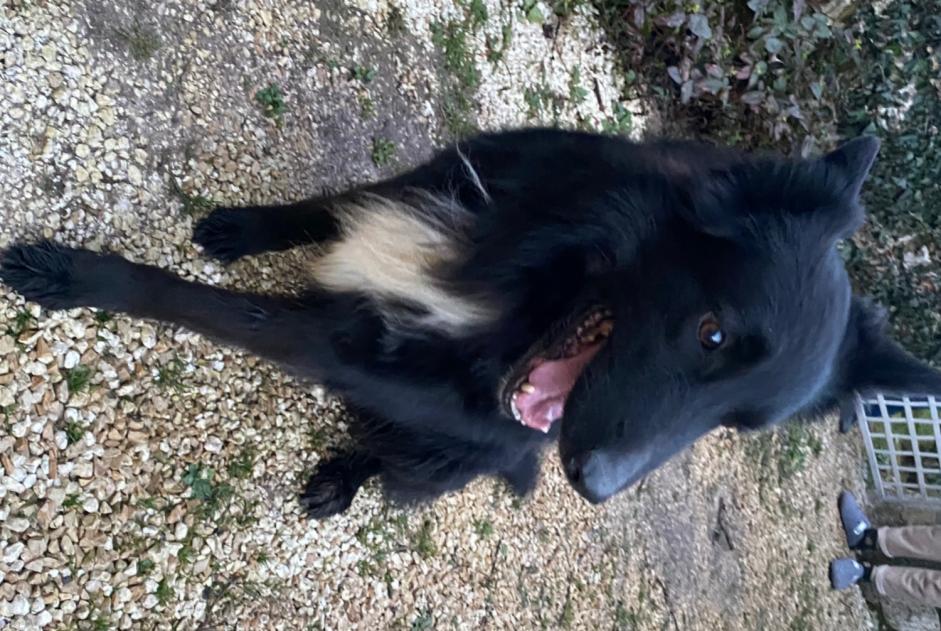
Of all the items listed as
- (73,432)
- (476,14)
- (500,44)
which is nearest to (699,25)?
(500,44)

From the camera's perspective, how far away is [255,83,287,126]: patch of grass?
2879 millimetres

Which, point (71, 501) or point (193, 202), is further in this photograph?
point (193, 202)

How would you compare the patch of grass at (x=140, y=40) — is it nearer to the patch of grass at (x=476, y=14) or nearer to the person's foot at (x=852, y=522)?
the patch of grass at (x=476, y=14)

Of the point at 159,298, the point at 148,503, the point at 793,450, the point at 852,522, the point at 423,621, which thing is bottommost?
the point at 852,522

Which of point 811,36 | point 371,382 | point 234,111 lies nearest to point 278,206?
point 234,111

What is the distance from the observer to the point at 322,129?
10.1ft

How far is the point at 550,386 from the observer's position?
6.50ft

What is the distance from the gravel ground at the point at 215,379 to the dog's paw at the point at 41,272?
0.25 ft

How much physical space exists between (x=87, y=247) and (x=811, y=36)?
4.38m

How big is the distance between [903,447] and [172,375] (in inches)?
237

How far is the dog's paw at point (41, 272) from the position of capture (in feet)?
7.06

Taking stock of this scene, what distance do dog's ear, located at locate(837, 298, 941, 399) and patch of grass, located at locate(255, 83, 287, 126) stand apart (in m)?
2.08

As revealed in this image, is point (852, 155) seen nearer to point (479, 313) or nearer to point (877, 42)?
point (479, 313)

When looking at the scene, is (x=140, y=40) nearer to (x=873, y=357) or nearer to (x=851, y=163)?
(x=851, y=163)
